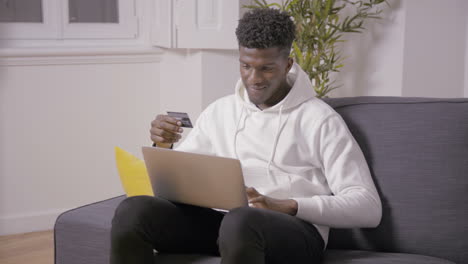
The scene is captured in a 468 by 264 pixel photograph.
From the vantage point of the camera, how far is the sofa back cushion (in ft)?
6.37

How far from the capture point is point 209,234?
1945mm

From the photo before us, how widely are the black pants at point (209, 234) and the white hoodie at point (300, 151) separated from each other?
0.10 m

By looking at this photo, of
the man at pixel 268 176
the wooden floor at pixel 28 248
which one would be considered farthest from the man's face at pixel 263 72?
the wooden floor at pixel 28 248

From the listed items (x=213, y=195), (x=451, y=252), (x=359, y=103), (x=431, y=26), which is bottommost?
(x=451, y=252)

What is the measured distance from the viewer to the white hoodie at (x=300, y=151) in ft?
6.15

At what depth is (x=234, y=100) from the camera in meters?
2.21

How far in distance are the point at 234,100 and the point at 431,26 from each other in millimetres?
1513

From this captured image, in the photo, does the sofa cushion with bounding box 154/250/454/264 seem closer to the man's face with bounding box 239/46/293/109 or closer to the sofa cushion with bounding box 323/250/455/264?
the sofa cushion with bounding box 323/250/455/264

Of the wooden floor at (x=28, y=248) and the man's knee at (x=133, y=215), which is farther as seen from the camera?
the wooden floor at (x=28, y=248)

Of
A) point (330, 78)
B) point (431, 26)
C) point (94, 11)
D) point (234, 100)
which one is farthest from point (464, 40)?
point (94, 11)

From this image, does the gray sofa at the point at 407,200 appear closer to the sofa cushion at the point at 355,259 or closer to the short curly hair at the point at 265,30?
the sofa cushion at the point at 355,259

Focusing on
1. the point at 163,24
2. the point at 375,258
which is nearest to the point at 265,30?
the point at 375,258

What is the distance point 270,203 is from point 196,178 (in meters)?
0.21

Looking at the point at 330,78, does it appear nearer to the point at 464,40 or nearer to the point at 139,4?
the point at 464,40
